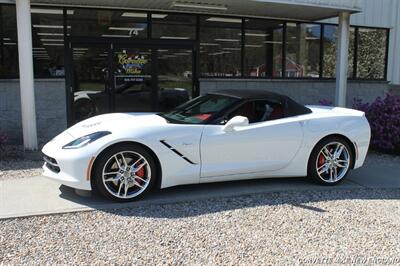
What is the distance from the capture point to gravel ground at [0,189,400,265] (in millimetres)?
3789

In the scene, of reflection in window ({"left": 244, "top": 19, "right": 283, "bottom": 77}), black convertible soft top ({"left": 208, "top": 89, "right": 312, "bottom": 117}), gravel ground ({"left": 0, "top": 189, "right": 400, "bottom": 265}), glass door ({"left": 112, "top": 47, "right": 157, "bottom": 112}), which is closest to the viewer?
gravel ground ({"left": 0, "top": 189, "right": 400, "bottom": 265})

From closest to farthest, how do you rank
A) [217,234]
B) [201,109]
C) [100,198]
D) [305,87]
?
Answer: 1. [217,234]
2. [100,198]
3. [201,109]
4. [305,87]

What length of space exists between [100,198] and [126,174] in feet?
1.56

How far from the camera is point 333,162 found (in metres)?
6.12

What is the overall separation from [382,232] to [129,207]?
8.66ft

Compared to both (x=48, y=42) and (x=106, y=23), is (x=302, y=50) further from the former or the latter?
(x=48, y=42)

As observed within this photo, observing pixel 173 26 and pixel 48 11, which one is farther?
pixel 173 26

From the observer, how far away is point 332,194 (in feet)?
18.8

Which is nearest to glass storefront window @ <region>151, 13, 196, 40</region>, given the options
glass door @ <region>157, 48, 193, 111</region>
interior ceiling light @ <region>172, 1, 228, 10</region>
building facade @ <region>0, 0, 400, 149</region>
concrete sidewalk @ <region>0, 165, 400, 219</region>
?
building facade @ <region>0, 0, 400, 149</region>

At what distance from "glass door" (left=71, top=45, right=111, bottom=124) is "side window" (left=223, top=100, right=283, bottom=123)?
512 cm

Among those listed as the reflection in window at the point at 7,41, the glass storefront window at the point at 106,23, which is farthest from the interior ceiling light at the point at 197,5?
the reflection in window at the point at 7,41

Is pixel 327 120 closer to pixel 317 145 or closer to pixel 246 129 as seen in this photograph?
pixel 317 145

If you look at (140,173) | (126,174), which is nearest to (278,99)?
(140,173)

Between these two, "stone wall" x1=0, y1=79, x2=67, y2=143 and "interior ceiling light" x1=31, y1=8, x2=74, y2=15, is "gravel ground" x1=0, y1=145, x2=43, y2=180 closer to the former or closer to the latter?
"stone wall" x1=0, y1=79, x2=67, y2=143
